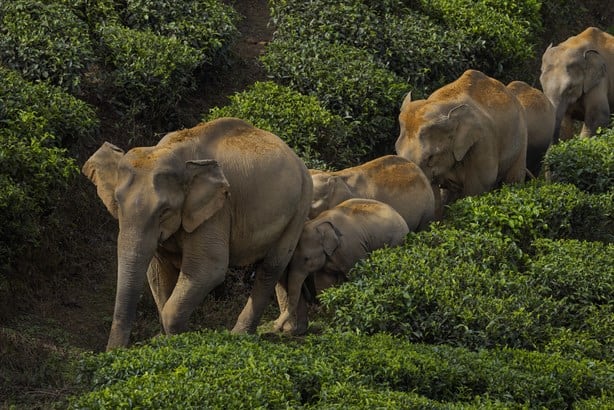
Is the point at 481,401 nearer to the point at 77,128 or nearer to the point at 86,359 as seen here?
the point at 86,359

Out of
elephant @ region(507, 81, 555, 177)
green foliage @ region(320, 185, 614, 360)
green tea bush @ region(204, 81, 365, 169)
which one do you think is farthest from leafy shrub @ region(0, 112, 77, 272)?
elephant @ region(507, 81, 555, 177)

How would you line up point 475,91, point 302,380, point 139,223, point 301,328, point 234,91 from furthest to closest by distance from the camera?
point 234,91, point 475,91, point 301,328, point 139,223, point 302,380

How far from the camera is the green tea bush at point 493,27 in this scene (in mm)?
21797

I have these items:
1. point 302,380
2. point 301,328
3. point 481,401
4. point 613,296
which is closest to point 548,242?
point 613,296

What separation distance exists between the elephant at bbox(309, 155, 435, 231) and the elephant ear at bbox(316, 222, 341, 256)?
1.25 m

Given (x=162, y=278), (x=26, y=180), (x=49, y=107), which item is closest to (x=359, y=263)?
(x=162, y=278)

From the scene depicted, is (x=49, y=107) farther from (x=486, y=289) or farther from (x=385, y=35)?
(x=385, y=35)

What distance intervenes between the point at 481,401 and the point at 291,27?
360 inches

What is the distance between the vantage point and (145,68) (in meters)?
17.8

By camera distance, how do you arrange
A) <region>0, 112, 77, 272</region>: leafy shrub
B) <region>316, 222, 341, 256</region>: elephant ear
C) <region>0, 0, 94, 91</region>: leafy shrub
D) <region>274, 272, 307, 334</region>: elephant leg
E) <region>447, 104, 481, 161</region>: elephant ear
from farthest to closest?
<region>447, 104, 481, 161</region>: elephant ear
<region>0, 0, 94, 91</region>: leafy shrub
<region>316, 222, 341, 256</region>: elephant ear
<region>274, 272, 307, 334</region>: elephant leg
<region>0, 112, 77, 272</region>: leafy shrub

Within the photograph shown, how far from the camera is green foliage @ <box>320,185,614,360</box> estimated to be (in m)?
13.7

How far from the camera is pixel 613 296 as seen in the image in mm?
14883

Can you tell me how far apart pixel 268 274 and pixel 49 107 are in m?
3.24

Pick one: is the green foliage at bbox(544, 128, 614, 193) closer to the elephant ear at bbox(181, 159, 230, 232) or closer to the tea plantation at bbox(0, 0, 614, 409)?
the tea plantation at bbox(0, 0, 614, 409)
